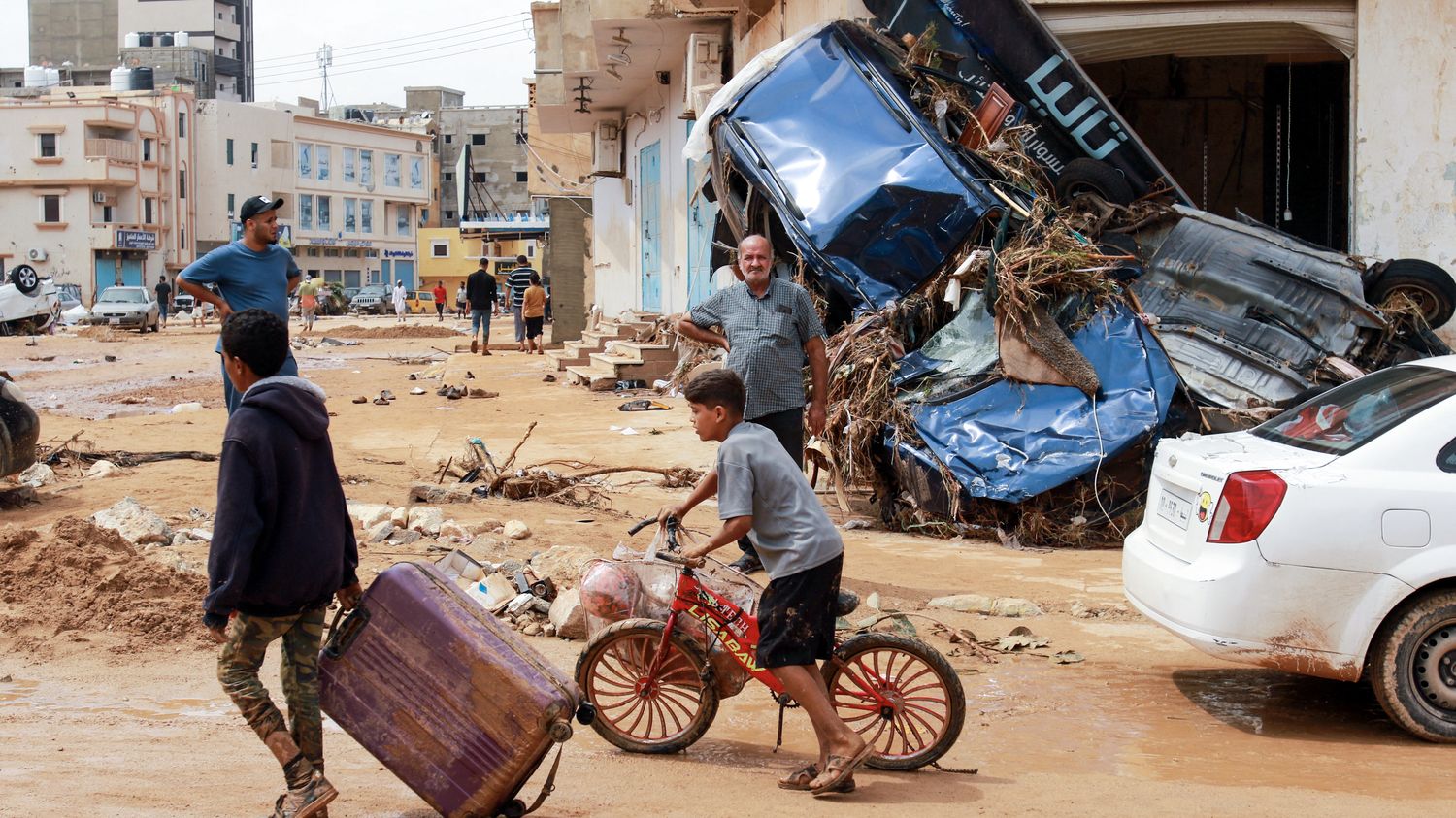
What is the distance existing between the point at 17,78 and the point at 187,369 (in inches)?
2889

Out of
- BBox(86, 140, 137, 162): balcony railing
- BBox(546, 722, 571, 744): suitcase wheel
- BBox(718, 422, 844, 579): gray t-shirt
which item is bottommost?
BBox(546, 722, 571, 744): suitcase wheel

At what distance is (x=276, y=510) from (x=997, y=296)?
21.4 ft

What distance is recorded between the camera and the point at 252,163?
253 feet

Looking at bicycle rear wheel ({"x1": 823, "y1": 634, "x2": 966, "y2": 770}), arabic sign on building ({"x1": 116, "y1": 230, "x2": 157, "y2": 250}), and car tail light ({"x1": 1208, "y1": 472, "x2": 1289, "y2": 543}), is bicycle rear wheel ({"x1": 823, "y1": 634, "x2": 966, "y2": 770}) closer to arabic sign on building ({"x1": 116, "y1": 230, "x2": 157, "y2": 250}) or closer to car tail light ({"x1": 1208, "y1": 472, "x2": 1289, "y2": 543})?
car tail light ({"x1": 1208, "y1": 472, "x2": 1289, "y2": 543})

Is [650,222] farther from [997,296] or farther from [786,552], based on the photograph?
[786,552]

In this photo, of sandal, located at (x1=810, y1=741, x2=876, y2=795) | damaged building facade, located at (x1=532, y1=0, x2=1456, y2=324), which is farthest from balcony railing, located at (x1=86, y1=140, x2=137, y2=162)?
sandal, located at (x1=810, y1=741, x2=876, y2=795)

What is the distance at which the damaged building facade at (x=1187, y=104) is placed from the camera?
1234cm

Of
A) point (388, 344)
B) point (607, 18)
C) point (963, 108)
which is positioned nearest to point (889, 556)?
point (963, 108)

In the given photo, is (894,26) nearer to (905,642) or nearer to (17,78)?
(905,642)

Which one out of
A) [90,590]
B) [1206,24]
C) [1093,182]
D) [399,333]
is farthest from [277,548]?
[399,333]

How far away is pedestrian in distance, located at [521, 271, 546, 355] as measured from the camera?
2768 centimetres

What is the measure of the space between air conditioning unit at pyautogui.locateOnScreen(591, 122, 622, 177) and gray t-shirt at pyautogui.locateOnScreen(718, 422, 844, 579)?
81.3 ft

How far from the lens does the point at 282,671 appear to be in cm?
405

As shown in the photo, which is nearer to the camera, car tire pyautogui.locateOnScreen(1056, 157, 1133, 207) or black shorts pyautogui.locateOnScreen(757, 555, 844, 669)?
black shorts pyautogui.locateOnScreen(757, 555, 844, 669)
